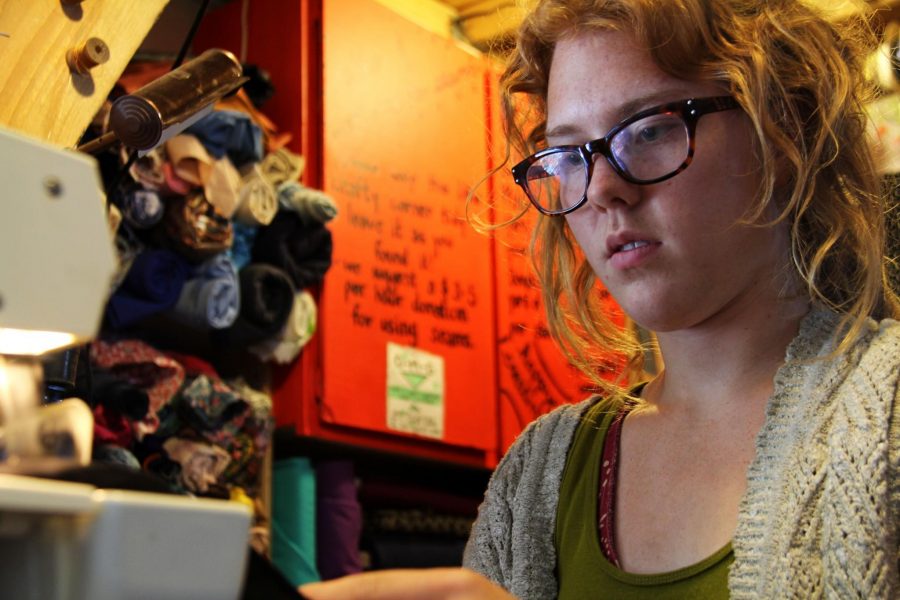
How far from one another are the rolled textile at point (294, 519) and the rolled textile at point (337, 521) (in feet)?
0.13

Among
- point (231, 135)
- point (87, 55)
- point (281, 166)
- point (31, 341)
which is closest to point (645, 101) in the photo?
point (87, 55)

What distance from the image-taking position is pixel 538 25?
4.09ft

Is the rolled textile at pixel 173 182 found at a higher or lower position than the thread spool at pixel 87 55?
higher

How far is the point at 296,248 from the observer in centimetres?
245

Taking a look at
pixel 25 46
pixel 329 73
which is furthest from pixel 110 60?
pixel 329 73

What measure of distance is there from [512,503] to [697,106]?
48 cm

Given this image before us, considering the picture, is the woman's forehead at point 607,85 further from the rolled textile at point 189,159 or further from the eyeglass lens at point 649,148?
the rolled textile at point 189,159

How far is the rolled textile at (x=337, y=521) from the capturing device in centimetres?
249

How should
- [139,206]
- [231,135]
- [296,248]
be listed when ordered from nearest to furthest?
[139,206] < [231,135] < [296,248]

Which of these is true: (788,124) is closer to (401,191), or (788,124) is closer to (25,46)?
(25,46)

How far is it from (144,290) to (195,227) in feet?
0.54

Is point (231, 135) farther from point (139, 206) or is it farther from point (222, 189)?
point (139, 206)

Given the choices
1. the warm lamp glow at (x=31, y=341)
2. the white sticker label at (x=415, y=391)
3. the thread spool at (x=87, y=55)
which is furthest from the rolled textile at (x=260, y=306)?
the warm lamp glow at (x=31, y=341)

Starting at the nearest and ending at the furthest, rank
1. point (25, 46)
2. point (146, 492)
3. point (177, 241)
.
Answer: point (146, 492) → point (25, 46) → point (177, 241)
